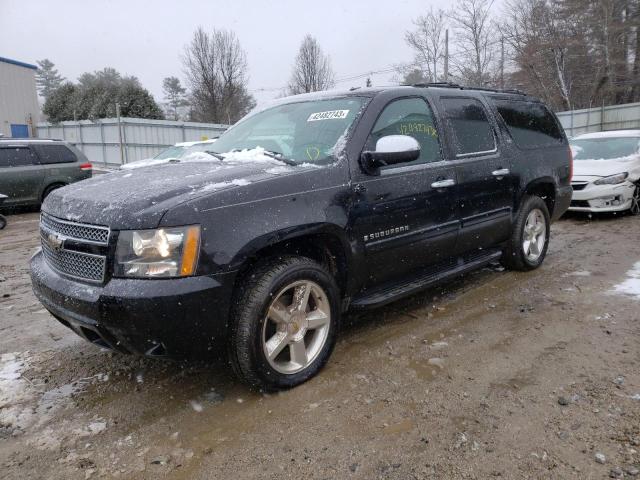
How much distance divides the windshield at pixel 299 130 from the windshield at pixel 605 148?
→ 23.4ft

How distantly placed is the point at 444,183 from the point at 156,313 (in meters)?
2.40

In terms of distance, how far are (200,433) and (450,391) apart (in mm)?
1435

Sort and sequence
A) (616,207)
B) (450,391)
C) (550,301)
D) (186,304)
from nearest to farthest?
(186,304) < (450,391) < (550,301) < (616,207)

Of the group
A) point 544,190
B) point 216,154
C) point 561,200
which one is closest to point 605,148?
point 561,200

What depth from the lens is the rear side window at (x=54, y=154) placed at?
37.0 feet

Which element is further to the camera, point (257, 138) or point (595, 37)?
point (595, 37)

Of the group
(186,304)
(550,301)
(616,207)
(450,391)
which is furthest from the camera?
(616,207)

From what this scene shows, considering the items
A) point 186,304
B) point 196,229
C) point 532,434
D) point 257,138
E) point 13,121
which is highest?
point 13,121

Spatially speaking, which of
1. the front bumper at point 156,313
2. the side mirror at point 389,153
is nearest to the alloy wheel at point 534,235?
the side mirror at point 389,153

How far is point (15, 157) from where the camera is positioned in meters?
11.0

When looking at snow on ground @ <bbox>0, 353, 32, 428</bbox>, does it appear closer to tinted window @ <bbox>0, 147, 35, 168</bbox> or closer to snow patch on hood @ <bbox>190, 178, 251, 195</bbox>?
snow patch on hood @ <bbox>190, 178, 251, 195</bbox>

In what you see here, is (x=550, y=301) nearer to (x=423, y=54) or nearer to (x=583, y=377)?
(x=583, y=377)

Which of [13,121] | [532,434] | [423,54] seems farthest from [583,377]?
[13,121]

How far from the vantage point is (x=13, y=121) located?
3067 centimetres
